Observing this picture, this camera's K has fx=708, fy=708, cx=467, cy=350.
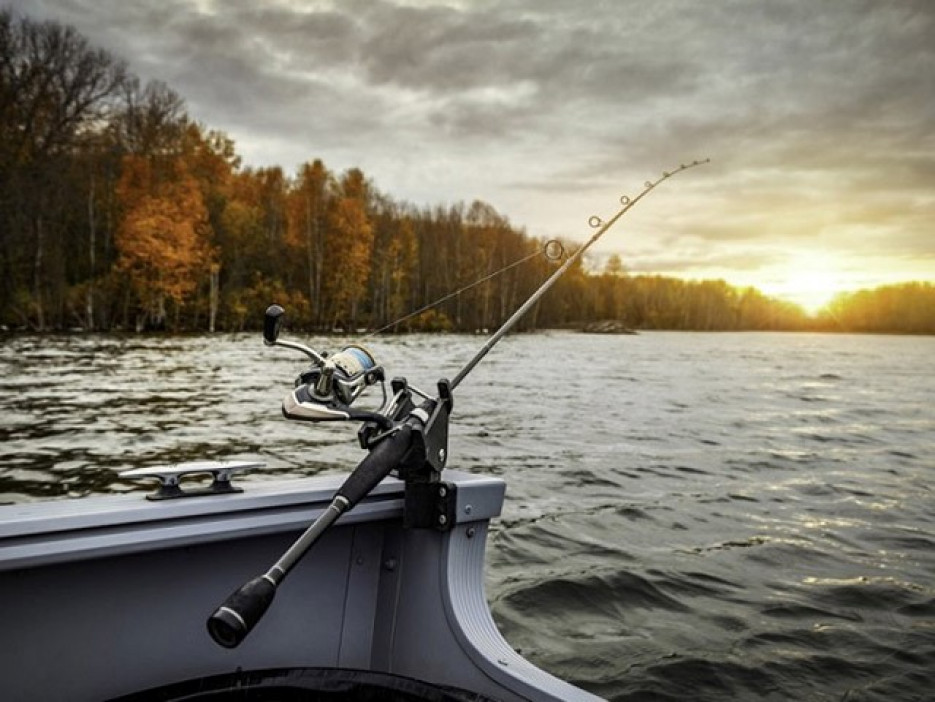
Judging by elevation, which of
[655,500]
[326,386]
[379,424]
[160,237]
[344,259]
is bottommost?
[655,500]

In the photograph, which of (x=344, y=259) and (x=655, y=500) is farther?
(x=344, y=259)

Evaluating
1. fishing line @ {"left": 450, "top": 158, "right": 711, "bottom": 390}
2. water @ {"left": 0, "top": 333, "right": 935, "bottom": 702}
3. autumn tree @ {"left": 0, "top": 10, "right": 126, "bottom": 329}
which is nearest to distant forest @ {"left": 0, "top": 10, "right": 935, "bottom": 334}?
autumn tree @ {"left": 0, "top": 10, "right": 126, "bottom": 329}

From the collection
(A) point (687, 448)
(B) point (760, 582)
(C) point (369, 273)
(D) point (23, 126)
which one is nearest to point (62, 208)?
(D) point (23, 126)

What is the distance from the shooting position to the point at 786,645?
4074 mm

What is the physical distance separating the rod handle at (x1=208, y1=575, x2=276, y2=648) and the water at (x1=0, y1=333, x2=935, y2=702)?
264 centimetres

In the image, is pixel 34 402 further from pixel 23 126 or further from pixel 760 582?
pixel 23 126

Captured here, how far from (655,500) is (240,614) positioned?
6.27 m

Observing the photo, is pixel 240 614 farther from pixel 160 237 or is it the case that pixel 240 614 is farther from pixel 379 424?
pixel 160 237

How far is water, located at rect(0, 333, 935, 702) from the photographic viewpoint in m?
3.97

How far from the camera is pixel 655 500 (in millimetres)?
7133

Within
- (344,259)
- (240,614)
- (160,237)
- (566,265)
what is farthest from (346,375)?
(344,259)

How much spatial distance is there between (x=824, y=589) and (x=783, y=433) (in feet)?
25.1

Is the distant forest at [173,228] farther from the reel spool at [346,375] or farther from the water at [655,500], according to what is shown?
the reel spool at [346,375]

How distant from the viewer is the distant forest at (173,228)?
30.5 metres
